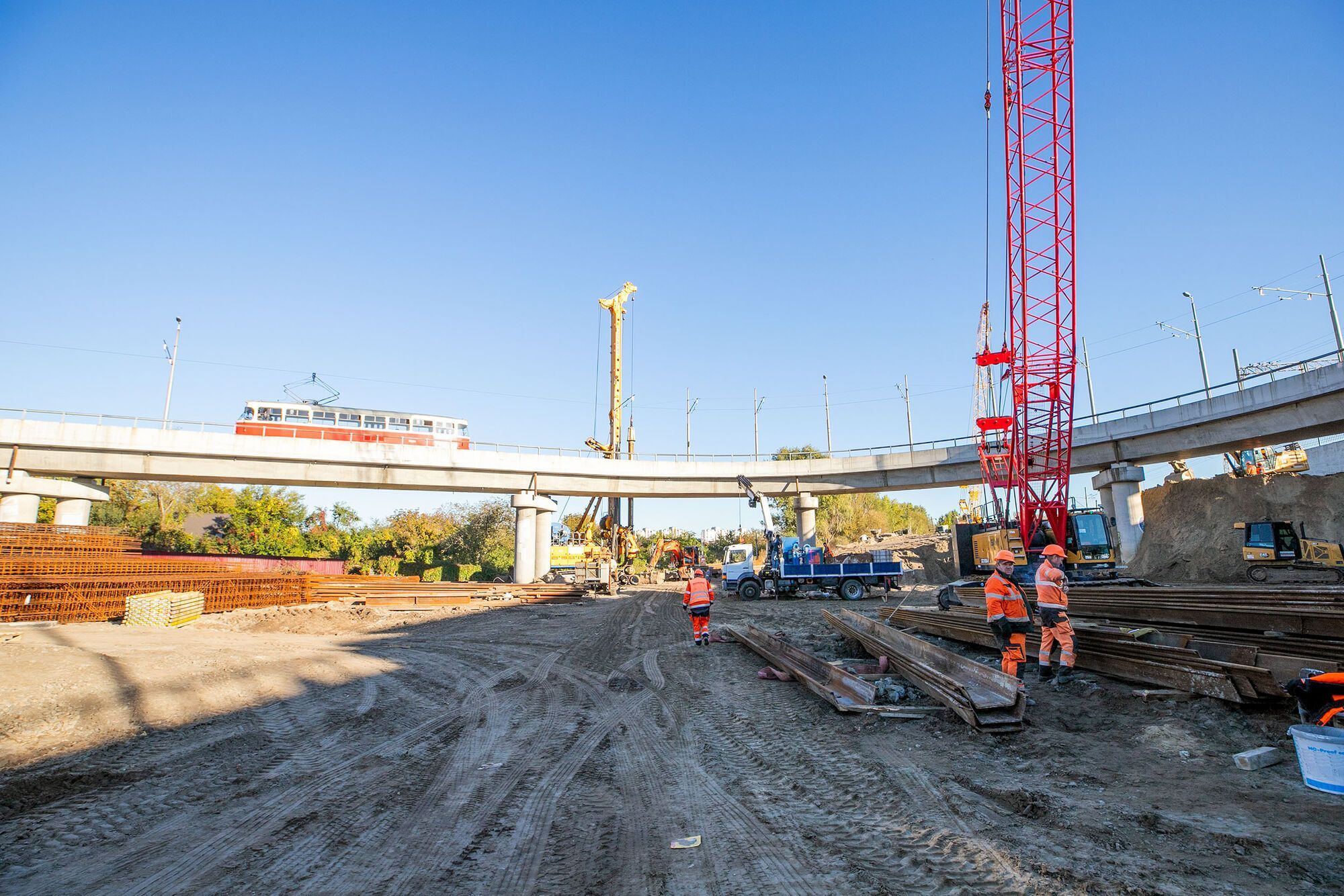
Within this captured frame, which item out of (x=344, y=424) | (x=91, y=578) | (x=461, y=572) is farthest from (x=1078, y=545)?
(x=461, y=572)

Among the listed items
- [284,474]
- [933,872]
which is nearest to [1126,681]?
[933,872]

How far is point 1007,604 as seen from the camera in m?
8.34

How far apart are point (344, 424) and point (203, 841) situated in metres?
33.4

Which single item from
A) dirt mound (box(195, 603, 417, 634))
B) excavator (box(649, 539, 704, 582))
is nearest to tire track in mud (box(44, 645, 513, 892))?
dirt mound (box(195, 603, 417, 634))

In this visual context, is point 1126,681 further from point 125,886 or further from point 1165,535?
point 1165,535

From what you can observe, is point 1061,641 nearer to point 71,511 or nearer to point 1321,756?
point 1321,756

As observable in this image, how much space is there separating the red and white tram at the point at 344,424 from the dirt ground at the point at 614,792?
Result: 952 inches

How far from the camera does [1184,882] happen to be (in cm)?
364

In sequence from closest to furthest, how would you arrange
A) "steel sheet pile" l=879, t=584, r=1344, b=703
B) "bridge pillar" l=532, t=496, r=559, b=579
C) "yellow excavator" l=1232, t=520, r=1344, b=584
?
"steel sheet pile" l=879, t=584, r=1344, b=703 < "yellow excavator" l=1232, t=520, r=1344, b=584 < "bridge pillar" l=532, t=496, r=559, b=579

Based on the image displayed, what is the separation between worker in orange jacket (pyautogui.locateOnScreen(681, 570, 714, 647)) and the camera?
1331 cm

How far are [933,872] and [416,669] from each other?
9.74 meters

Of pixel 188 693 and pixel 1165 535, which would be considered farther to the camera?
pixel 1165 535

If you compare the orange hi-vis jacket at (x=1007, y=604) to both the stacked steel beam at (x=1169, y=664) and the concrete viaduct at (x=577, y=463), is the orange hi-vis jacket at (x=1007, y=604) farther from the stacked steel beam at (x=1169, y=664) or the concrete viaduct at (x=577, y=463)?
the concrete viaduct at (x=577, y=463)

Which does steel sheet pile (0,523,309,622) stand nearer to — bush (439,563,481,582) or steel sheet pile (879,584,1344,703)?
bush (439,563,481,582)
